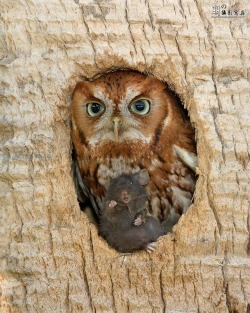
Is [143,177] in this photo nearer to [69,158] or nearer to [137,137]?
[137,137]

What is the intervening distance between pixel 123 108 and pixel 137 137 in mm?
222

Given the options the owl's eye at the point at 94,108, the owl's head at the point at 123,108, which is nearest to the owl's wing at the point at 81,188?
the owl's head at the point at 123,108

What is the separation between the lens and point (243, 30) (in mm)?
3516

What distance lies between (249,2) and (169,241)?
1301 millimetres

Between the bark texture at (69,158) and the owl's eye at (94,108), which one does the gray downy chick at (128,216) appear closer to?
the bark texture at (69,158)

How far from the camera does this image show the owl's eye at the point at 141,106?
383 centimetres

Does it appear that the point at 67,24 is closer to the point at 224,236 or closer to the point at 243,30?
the point at 243,30

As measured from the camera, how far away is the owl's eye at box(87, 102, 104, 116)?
3.88 m

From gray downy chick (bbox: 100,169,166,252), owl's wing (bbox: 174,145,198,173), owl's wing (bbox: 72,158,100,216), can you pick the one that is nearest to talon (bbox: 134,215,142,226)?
gray downy chick (bbox: 100,169,166,252)

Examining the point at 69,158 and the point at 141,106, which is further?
the point at 141,106

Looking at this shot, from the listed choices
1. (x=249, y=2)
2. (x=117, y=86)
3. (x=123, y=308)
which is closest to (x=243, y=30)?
(x=249, y=2)

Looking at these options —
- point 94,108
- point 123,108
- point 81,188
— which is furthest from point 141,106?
point 81,188

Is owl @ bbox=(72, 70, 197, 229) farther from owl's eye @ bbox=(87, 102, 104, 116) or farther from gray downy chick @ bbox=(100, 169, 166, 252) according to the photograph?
gray downy chick @ bbox=(100, 169, 166, 252)

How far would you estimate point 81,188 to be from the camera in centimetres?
438
